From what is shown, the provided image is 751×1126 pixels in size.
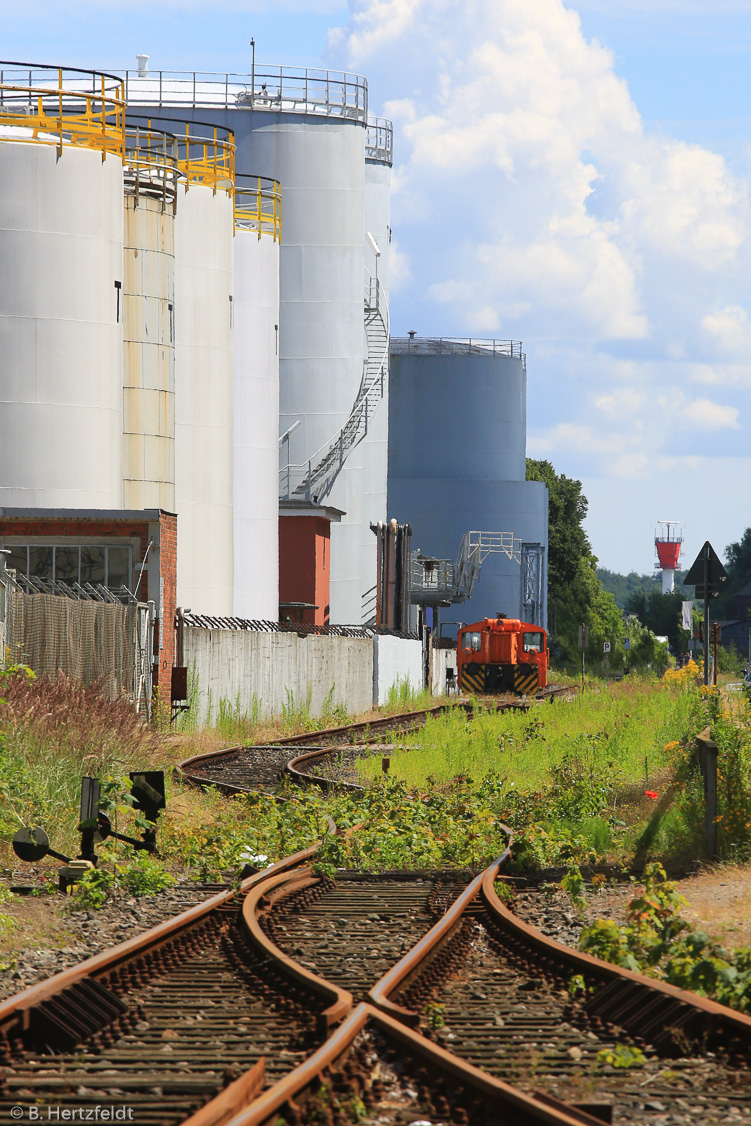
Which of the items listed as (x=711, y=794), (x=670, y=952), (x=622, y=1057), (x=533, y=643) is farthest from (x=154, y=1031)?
(x=533, y=643)

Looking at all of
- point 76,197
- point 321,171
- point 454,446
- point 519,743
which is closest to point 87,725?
point 519,743

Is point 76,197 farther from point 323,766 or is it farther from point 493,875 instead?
point 493,875

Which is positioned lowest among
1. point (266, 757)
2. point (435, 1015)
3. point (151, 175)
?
point (266, 757)

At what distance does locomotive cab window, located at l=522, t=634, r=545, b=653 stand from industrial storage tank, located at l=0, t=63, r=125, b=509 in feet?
59.5

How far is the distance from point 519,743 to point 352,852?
32.4ft

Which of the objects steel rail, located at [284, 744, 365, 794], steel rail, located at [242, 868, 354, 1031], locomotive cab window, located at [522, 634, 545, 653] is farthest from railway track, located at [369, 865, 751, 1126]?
locomotive cab window, located at [522, 634, 545, 653]

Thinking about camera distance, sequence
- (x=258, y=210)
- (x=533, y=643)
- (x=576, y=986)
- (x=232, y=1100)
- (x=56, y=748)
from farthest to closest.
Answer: (x=533, y=643), (x=258, y=210), (x=56, y=748), (x=576, y=986), (x=232, y=1100)

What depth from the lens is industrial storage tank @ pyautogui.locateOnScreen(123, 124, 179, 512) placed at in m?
28.4

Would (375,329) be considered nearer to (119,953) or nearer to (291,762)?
(291,762)

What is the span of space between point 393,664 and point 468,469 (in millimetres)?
39798

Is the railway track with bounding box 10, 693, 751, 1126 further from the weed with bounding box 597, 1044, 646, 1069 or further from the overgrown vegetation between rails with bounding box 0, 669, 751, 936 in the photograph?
the overgrown vegetation between rails with bounding box 0, 669, 751, 936

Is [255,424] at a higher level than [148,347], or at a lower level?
lower

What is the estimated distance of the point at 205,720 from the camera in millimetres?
24672

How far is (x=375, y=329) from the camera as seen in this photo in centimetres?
5544
